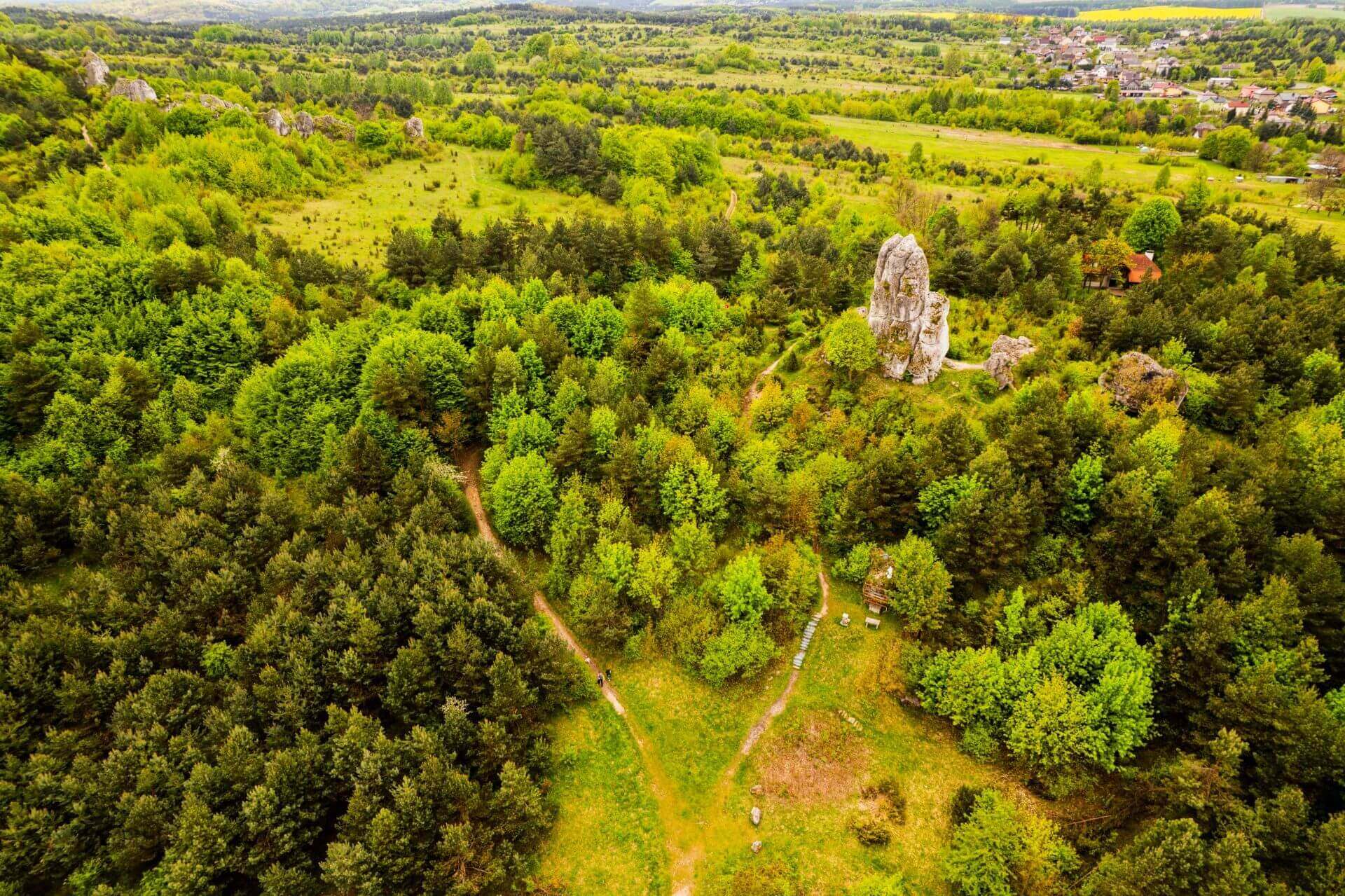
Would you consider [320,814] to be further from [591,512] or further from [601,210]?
[601,210]

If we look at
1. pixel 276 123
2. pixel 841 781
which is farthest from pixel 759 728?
pixel 276 123

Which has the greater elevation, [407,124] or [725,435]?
[407,124]

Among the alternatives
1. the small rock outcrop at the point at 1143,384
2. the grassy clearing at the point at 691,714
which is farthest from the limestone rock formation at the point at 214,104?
the small rock outcrop at the point at 1143,384

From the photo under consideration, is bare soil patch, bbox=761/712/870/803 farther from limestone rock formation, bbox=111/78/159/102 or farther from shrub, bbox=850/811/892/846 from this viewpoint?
limestone rock formation, bbox=111/78/159/102

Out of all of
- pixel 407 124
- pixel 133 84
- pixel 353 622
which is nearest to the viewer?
pixel 353 622

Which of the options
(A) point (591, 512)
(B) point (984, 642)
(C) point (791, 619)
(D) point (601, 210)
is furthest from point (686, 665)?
(D) point (601, 210)

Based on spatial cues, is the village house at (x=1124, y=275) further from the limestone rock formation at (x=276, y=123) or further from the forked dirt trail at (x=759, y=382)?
the limestone rock formation at (x=276, y=123)
